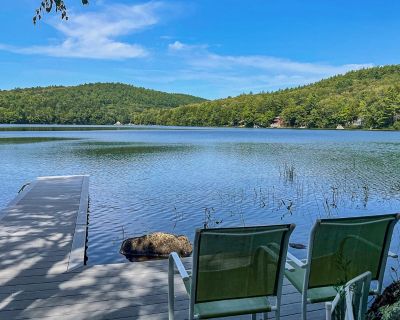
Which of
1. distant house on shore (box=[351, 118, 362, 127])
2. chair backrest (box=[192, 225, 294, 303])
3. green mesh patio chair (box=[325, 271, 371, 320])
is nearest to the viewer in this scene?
green mesh patio chair (box=[325, 271, 371, 320])

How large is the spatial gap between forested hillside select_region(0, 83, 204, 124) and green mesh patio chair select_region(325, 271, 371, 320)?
116m

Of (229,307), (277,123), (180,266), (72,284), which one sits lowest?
(72,284)

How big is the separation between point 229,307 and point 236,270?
0.24 m

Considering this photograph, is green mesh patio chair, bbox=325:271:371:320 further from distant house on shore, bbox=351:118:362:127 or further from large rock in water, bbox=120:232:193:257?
distant house on shore, bbox=351:118:362:127

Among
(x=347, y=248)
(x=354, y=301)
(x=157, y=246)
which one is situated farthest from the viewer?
(x=157, y=246)

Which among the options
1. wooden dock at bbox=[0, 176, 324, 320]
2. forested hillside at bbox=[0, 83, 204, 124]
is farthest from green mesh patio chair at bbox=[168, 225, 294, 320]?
forested hillside at bbox=[0, 83, 204, 124]

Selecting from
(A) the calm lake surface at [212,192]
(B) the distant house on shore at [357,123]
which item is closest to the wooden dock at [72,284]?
(A) the calm lake surface at [212,192]

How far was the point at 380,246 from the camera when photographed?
2.92 m

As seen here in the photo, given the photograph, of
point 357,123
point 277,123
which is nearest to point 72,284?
point 357,123

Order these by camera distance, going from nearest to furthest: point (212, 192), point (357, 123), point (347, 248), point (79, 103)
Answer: point (347, 248)
point (212, 192)
point (357, 123)
point (79, 103)

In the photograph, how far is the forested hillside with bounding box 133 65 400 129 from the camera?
8489 centimetres

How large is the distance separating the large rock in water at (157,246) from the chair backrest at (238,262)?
4.31m

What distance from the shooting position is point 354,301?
195cm

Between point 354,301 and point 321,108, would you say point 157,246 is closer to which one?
point 354,301
